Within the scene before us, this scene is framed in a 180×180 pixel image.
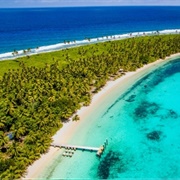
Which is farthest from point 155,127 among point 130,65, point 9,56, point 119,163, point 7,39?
point 7,39

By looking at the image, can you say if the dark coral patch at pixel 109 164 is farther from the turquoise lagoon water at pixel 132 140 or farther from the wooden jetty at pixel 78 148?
the wooden jetty at pixel 78 148

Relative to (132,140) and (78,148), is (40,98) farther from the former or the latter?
(132,140)

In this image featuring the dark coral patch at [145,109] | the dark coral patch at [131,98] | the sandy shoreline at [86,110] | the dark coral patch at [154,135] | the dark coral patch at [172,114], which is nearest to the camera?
the sandy shoreline at [86,110]

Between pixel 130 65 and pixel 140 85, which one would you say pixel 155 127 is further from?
pixel 130 65

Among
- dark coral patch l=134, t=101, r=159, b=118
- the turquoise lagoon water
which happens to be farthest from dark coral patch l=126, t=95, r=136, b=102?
dark coral patch l=134, t=101, r=159, b=118

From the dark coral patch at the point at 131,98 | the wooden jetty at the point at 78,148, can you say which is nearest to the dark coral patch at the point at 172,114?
the dark coral patch at the point at 131,98

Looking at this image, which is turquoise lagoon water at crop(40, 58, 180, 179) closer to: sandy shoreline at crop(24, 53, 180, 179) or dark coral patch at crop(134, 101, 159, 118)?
dark coral patch at crop(134, 101, 159, 118)
